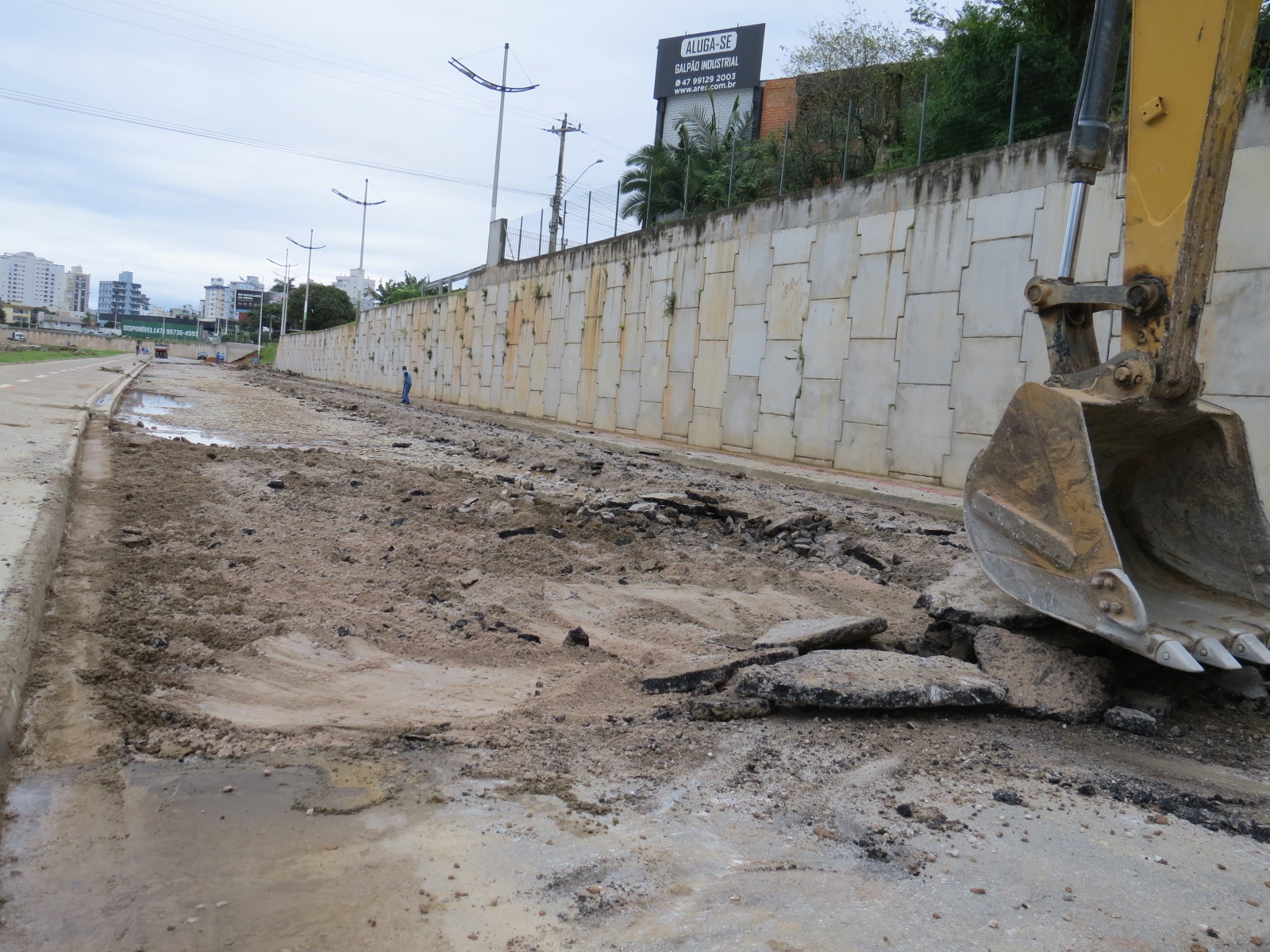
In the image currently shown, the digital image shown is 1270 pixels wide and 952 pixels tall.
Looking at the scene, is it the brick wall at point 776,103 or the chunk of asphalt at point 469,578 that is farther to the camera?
→ the brick wall at point 776,103

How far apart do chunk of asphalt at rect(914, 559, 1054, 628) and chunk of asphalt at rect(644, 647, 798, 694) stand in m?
1.01

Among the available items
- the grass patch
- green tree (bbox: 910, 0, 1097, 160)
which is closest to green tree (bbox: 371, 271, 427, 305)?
the grass patch

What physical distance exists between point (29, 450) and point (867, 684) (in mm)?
8802

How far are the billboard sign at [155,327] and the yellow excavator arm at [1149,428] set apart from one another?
150119 mm

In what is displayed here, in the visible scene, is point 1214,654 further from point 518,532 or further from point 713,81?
point 713,81

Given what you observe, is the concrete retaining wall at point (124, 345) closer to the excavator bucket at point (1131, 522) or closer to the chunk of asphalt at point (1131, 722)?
the excavator bucket at point (1131, 522)

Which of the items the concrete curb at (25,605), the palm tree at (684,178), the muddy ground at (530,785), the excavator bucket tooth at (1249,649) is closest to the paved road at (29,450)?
the concrete curb at (25,605)

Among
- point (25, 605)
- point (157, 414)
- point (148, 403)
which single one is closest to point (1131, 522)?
point (25, 605)

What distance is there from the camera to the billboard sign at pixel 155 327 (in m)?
146

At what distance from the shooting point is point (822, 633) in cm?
461

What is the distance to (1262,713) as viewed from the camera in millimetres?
4297

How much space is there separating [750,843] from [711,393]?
1461 centimetres

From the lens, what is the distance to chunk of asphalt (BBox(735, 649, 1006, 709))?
3.86 m

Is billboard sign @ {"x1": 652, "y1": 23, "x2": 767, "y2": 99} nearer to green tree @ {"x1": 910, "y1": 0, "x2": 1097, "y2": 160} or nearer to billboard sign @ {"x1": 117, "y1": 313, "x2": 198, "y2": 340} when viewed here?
green tree @ {"x1": 910, "y1": 0, "x2": 1097, "y2": 160}
